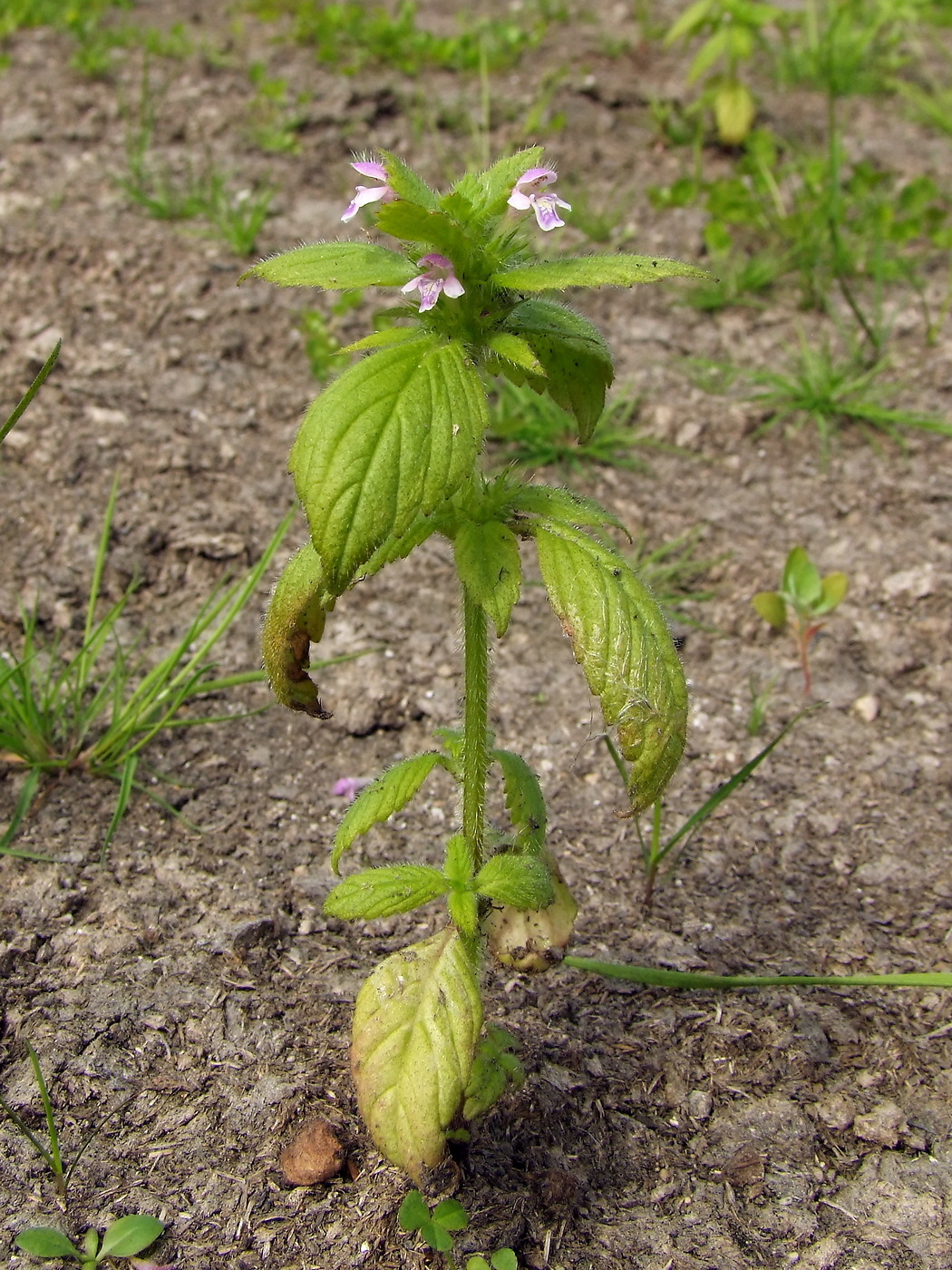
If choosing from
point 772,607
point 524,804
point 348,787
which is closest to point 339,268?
point 524,804

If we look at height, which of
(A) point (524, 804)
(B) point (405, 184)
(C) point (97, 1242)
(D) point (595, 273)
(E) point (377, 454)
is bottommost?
(C) point (97, 1242)

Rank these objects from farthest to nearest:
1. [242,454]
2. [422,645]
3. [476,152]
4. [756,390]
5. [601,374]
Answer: [476,152] → [756,390] → [242,454] → [422,645] → [601,374]

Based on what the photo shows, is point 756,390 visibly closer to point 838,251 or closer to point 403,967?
point 838,251

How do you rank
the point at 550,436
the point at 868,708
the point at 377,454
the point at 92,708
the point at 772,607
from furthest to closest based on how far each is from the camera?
1. the point at 550,436
2. the point at 772,607
3. the point at 868,708
4. the point at 92,708
5. the point at 377,454

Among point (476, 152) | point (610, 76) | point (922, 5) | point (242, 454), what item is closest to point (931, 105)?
point (922, 5)

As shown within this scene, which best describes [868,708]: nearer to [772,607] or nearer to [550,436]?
[772,607]

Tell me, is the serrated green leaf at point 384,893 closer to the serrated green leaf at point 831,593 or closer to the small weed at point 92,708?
the small weed at point 92,708
